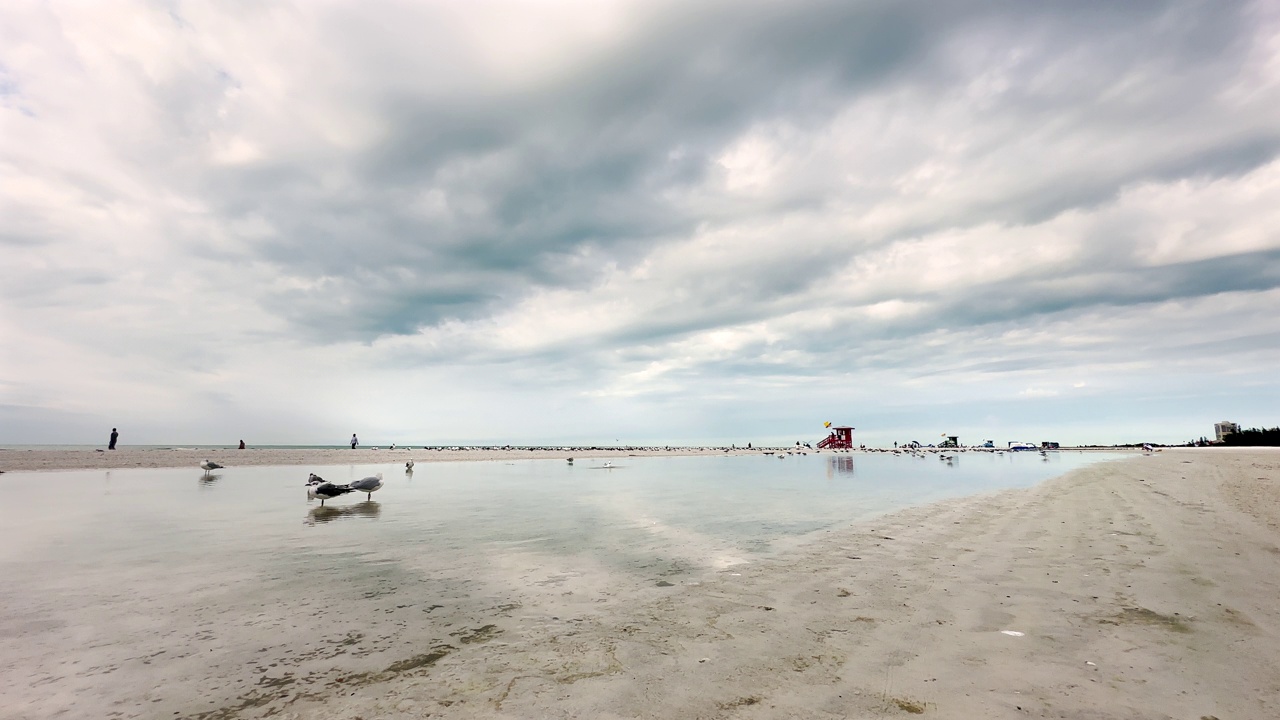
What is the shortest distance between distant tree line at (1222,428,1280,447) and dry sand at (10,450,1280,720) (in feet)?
333

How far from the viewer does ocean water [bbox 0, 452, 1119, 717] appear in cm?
551

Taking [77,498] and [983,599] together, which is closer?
[983,599]

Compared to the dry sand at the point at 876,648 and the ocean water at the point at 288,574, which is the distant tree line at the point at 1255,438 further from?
the dry sand at the point at 876,648

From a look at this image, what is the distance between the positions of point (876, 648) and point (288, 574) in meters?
9.97

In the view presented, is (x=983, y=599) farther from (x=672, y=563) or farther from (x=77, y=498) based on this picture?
(x=77, y=498)

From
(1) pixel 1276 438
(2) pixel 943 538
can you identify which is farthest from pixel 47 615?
(1) pixel 1276 438

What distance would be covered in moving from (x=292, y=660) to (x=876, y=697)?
20.4ft

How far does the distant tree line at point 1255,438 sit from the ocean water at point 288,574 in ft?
318

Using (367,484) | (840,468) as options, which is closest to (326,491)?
(367,484)

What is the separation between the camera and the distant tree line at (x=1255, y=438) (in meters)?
73.4

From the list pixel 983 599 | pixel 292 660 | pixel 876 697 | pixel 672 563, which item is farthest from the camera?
pixel 672 563

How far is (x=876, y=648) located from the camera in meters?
5.84

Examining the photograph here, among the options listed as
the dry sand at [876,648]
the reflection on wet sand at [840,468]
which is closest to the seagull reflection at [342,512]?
the dry sand at [876,648]

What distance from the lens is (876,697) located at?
4.65 m
